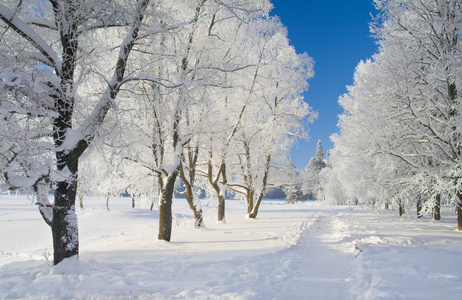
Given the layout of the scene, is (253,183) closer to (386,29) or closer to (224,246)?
(224,246)

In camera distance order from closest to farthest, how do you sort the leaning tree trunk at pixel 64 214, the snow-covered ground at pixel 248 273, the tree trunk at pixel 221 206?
the snow-covered ground at pixel 248 273
the leaning tree trunk at pixel 64 214
the tree trunk at pixel 221 206

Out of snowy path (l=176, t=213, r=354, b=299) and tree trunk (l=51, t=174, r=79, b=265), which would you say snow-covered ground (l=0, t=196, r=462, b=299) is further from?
tree trunk (l=51, t=174, r=79, b=265)

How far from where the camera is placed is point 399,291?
4434mm

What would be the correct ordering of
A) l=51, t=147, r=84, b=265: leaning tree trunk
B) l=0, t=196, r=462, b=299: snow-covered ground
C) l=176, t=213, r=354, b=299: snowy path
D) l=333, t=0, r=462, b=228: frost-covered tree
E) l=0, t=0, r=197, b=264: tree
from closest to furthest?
l=0, t=196, r=462, b=299: snow-covered ground < l=176, t=213, r=354, b=299: snowy path < l=0, t=0, r=197, b=264: tree < l=51, t=147, r=84, b=265: leaning tree trunk < l=333, t=0, r=462, b=228: frost-covered tree

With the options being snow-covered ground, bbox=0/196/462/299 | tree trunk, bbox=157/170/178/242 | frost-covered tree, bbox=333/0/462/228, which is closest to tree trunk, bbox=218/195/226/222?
tree trunk, bbox=157/170/178/242

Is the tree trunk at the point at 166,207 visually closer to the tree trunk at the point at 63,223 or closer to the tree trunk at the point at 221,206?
the tree trunk at the point at 63,223

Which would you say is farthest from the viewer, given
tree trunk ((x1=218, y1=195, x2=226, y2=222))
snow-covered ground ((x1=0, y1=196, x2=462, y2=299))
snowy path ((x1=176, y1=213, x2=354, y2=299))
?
tree trunk ((x1=218, y1=195, x2=226, y2=222))

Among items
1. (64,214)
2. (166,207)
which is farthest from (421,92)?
(64,214)

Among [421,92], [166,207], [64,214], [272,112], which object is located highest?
[272,112]

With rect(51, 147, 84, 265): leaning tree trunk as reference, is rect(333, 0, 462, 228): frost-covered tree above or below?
above

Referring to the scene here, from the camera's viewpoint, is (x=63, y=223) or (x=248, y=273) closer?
(x=63, y=223)

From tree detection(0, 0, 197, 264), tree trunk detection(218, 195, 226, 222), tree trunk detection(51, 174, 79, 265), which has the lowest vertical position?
tree trunk detection(218, 195, 226, 222)

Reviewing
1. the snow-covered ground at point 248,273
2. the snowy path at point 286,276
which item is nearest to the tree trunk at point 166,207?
the snow-covered ground at point 248,273

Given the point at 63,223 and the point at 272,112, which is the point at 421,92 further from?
the point at 63,223
